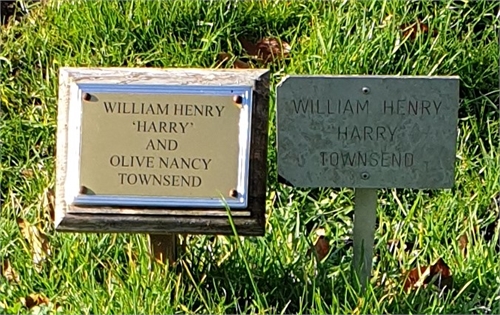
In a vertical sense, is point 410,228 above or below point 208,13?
below

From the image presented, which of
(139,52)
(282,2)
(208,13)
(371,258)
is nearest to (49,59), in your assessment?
(139,52)

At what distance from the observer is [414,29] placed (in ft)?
12.0

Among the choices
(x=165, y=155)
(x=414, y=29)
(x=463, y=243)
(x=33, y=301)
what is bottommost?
(x=33, y=301)

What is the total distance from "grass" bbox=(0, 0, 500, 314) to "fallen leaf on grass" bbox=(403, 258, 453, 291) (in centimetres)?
3

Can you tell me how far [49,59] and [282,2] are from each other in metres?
0.91

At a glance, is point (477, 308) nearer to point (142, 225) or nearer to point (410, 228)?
point (410, 228)

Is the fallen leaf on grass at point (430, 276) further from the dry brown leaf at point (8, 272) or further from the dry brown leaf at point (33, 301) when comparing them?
the dry brown leaf at point (8, 272)

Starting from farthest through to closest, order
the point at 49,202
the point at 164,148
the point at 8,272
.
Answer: the point at 49,202, the point at 8,272, the point at 164,148

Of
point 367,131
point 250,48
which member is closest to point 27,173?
point 250,48

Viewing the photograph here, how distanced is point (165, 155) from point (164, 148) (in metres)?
0.02

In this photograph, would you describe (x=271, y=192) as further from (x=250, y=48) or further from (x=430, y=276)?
(x=250, y=48)

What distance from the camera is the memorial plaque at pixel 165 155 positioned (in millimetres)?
2406

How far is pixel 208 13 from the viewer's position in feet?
12.2

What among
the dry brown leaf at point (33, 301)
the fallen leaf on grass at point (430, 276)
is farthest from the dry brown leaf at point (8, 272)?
the fallen leaf on grass at point (430, 276)
